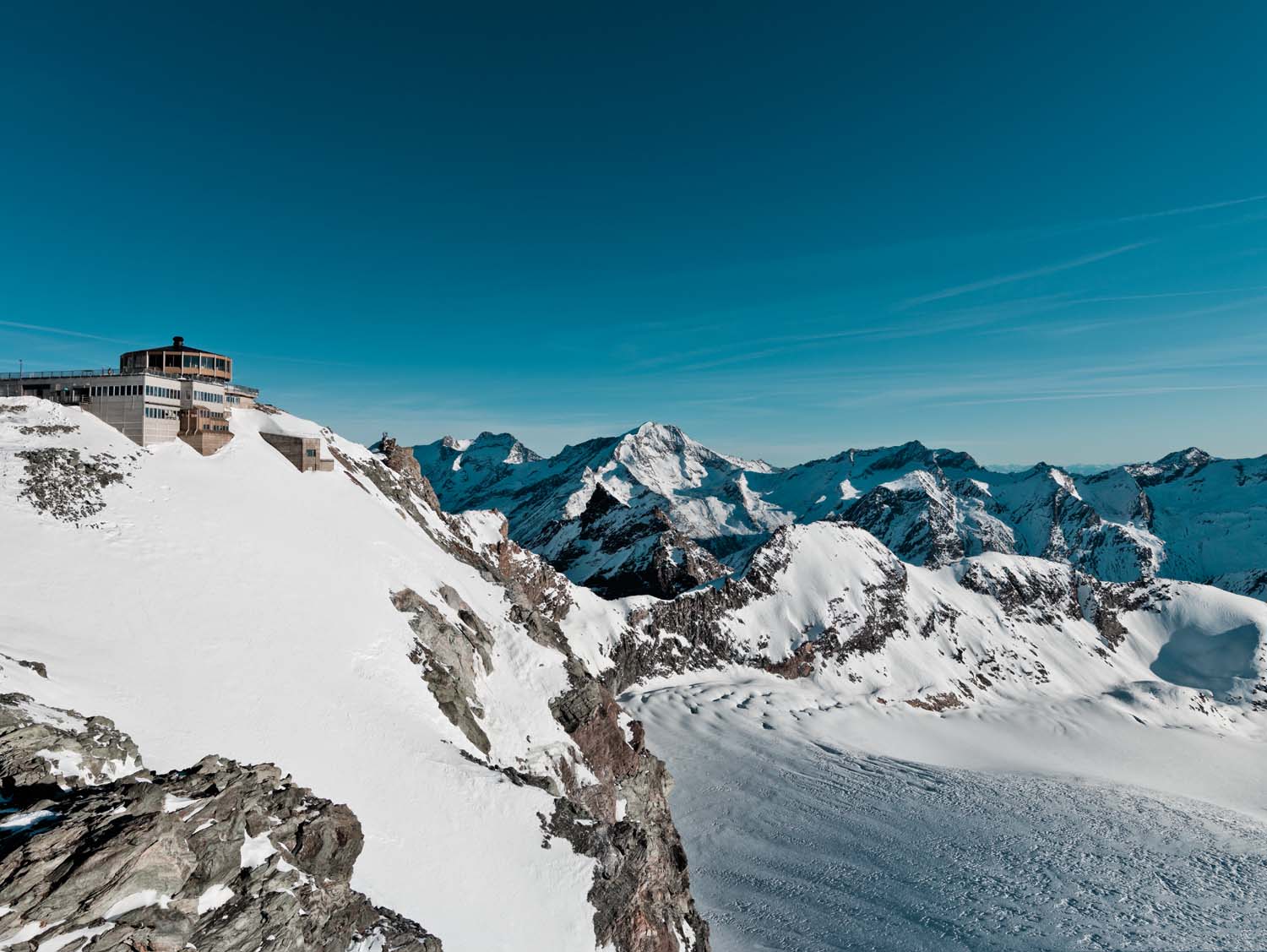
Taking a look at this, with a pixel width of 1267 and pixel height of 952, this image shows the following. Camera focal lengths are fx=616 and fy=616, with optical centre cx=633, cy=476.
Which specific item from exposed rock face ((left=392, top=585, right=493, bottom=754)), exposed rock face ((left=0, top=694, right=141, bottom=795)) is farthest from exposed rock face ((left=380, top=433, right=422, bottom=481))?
exposed rock face ((left=0, top=694, right=141, bottom=795))

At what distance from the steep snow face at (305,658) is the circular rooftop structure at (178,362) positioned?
7665mm

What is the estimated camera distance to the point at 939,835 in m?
65.6

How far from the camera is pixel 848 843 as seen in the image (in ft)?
209

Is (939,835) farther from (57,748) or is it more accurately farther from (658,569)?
(658,569)

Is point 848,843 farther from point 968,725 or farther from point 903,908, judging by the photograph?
point 968,725

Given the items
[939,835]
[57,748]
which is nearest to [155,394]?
[57,748]

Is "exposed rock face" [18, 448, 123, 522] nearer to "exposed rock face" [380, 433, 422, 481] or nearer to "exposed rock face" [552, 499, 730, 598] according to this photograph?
"exposed rock face" [380, 433, 422, 481]

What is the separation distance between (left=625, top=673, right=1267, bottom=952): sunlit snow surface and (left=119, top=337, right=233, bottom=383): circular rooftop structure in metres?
63.6

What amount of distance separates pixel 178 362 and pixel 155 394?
5.49 metres

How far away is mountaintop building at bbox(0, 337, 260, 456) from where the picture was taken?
155 ft

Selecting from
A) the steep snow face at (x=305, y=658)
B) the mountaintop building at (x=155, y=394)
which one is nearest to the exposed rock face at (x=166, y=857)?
the steep snow face at (x=305, y=658)

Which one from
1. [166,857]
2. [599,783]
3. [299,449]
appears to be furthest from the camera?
[299,449]

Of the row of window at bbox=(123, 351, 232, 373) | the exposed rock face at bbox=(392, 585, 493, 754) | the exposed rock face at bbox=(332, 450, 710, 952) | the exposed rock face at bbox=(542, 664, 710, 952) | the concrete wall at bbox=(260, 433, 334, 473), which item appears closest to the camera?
the exposed rock face at bbox=(542, 664, 710, 952)

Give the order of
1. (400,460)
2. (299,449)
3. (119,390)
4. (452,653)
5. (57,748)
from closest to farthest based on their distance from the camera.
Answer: (57,748), (452,653), (119,390), (299,449), (400,460)
